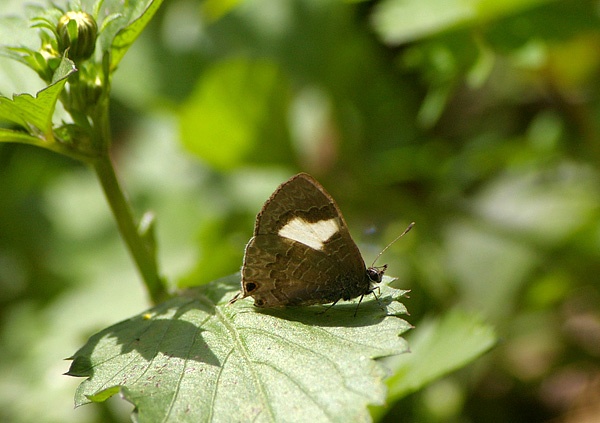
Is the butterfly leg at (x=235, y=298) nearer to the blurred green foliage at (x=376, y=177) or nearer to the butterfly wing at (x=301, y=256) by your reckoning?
the butterfly wing at (x=301, y=256)

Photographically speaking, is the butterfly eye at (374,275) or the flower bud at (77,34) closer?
the flower bud at (77,34)

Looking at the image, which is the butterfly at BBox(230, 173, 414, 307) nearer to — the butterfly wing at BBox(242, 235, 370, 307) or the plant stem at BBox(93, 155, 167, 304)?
the butterfly wing at BBox(242, 235, 370, 307)

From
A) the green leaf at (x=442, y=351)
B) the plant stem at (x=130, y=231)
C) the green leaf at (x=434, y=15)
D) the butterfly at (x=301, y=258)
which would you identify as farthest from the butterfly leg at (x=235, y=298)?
the green leaf at (x=434, y=15)

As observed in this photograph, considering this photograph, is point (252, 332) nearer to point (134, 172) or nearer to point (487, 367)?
point (487, 367)

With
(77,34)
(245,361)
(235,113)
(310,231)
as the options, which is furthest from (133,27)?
(235,113)

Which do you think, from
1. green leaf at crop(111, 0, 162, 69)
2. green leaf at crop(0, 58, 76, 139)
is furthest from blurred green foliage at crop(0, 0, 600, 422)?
green leaf at crop(0, 58, 76, 139)

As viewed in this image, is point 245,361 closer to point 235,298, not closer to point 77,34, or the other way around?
point 235,298
